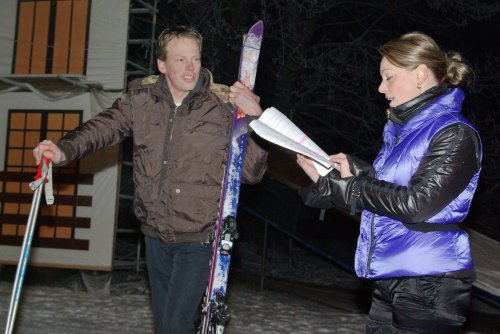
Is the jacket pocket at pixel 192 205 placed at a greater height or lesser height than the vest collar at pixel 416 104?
lesser

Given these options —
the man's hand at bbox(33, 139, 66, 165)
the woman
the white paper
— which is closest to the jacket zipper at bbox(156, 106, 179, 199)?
the man's hand at bbox(33, 139, 66, 165)

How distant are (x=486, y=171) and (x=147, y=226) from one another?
11994 mm

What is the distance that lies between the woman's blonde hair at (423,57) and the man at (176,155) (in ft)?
2.87

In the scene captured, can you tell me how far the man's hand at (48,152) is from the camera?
9.29 ft

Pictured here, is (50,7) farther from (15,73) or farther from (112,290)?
(112,290)

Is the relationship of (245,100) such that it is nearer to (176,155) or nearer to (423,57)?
(176,155)

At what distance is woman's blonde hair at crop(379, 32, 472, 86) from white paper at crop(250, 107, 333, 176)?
394mm

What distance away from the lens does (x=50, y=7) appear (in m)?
7.01

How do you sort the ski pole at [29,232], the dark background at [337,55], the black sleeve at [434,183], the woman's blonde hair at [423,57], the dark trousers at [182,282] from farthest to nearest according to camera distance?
the dark background at [337,55]
the dark trousers at [182,282]
the ski pole at [29,232]
the woman's blonde hair at [423,57]
the black sleeve at [434,183]

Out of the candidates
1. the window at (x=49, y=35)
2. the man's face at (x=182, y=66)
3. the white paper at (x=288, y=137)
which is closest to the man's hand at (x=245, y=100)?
the man's face at (x=182, y=66)

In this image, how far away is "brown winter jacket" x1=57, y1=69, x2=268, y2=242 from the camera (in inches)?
115

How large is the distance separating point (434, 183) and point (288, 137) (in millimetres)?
540

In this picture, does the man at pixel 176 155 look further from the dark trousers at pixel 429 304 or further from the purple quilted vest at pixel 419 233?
the dark trousers at pixel 429 304

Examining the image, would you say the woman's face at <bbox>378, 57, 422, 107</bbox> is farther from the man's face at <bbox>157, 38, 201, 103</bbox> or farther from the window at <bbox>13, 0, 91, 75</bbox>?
the window at <bbox>13, 0, 91, 75</bbox>
